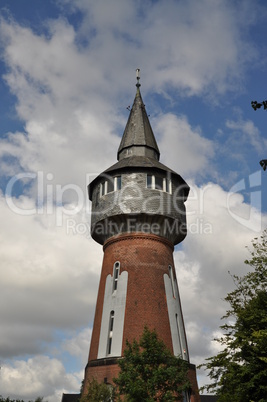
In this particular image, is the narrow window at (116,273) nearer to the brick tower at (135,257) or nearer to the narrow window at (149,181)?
the brick tower at (135,257)

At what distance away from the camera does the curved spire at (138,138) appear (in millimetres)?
27828

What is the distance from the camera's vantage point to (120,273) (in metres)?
23.1

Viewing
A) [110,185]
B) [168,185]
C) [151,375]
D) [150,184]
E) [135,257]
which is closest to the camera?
[151,375]

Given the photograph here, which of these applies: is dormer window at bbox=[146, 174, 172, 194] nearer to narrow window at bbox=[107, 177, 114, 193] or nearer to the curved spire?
narrow window at bbox=[107, 177, 114, 193]

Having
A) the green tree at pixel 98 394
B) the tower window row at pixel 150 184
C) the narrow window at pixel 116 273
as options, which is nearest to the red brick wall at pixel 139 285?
the narrow window at pixel 116 273

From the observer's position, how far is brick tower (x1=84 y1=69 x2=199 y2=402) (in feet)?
70.2

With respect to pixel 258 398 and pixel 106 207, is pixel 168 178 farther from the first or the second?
pixel 258 398

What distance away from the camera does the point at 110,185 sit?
25.1 metres

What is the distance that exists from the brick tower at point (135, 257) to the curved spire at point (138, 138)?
1.22 metres

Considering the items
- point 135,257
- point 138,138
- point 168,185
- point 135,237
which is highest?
point 138,138

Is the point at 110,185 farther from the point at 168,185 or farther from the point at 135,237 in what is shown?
the point at 135,237

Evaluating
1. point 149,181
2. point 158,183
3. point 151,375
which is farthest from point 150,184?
point 151,375

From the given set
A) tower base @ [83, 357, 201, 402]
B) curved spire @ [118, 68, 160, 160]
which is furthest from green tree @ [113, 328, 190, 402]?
curved spire @ [118, 68, 160, 160]

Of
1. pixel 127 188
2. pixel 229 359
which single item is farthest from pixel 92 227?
pixel 229 359
